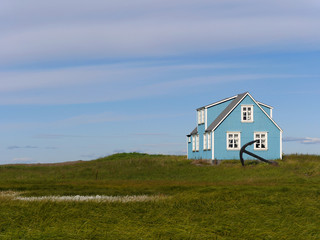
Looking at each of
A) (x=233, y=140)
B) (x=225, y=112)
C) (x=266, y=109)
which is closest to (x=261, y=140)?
(x=233, y=140)

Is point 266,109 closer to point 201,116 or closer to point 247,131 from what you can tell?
point 247,131

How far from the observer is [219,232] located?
931 cm

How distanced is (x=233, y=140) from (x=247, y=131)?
1579mm

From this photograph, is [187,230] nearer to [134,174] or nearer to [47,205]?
[47,205]

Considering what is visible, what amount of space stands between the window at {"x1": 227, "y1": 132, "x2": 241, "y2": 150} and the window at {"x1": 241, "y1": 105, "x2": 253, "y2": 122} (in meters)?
1.54

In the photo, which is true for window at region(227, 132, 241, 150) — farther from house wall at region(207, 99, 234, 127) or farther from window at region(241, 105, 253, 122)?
house wall at region(207, 99, 234, 127)

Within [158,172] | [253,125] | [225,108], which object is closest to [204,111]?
[225,108]

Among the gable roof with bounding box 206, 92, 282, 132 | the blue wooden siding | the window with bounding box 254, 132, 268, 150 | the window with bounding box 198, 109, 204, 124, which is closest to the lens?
the gable roof with bounding box 206, 92, 282, 132

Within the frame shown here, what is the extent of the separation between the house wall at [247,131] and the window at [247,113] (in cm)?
29

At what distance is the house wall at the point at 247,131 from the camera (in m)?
43.0

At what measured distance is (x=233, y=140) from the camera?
142 ft

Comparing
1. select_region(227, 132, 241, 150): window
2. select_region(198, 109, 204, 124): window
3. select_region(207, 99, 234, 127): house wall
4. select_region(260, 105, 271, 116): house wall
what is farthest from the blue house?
select_region(198, 109, 204, 124): window

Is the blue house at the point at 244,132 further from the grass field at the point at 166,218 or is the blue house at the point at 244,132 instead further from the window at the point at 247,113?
the grass field at the point at 166,218

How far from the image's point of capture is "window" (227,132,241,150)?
43250mm
